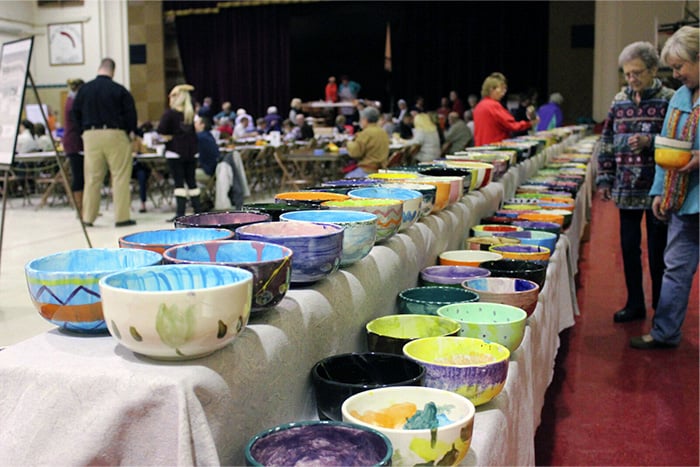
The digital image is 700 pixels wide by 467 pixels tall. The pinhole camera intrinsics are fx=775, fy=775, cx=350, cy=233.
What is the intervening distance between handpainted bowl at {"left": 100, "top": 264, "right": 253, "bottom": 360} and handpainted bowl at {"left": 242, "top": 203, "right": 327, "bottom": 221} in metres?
0.72

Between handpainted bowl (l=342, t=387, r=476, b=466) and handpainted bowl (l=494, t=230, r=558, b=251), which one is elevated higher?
handpainted bowl (l=494, t=230, r=558, b=251)

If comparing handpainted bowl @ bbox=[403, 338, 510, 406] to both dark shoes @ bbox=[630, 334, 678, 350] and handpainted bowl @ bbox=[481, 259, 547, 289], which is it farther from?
dark shoes @ bbox=[630, 334, 678, 350]

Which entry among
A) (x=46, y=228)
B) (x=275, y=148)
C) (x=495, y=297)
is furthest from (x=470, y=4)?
(x=495, y=297)

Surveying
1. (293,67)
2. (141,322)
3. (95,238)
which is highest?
(293,67)

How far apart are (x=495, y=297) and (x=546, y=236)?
1.10 meters

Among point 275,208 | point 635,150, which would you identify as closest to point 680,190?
point 635,150

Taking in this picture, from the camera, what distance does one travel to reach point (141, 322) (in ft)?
3.14

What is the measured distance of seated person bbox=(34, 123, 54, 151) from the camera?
9.34 meters

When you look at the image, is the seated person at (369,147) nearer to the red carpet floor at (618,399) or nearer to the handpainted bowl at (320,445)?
the red carpet floor at (618,399)

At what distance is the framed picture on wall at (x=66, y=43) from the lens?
1362cm

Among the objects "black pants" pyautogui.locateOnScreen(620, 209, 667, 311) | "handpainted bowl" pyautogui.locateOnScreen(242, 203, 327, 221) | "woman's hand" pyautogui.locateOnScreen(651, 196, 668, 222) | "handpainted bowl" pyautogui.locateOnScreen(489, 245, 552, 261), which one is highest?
"handpainted bowl" pyautogui.locateOnScreen(242, 203, 327, 221)

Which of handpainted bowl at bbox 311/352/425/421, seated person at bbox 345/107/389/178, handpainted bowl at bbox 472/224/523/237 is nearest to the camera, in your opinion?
handpainted bowl at bbox 311/352/425/421

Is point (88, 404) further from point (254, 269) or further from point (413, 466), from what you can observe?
point (413, 466)


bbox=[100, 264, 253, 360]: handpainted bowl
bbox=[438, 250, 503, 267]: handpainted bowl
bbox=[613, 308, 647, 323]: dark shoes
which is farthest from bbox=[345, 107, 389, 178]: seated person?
bbox=[100, 264, 253, 360]: handpainted bowl
